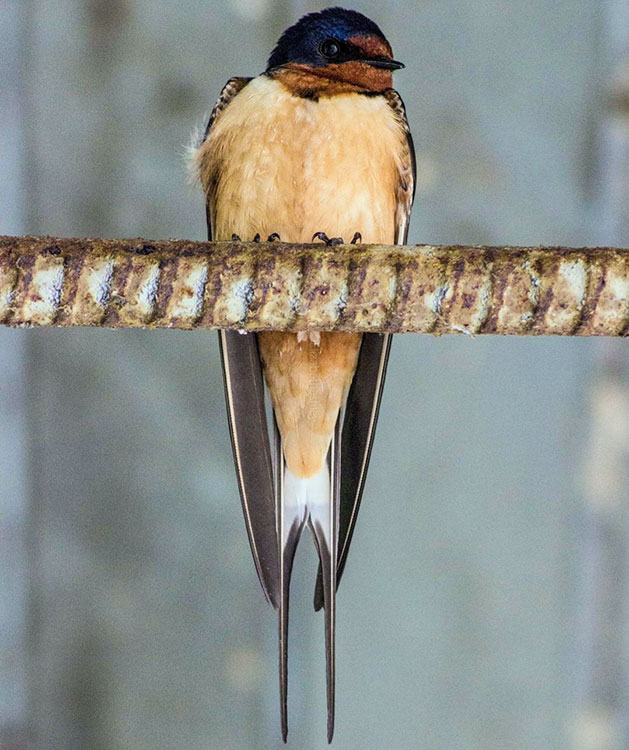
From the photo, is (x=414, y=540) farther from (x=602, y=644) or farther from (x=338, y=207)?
(x=338, y=207)

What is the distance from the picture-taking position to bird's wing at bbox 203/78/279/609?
991 millimetres

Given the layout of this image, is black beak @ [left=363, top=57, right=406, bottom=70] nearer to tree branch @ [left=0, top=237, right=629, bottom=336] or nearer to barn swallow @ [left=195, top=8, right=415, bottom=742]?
barn swallow @ [left=195, top=8, right=415, bottom=742]

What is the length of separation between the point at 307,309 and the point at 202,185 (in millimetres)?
503

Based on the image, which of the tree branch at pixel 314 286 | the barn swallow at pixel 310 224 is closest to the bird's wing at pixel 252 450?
the barn swallow at pixel 310 224

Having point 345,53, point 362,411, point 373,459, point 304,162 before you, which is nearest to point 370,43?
point 345,53

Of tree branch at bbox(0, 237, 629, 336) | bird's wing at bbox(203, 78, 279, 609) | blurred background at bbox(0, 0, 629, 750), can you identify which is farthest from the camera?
blurred background at bbox(0, 0, 629, 750)

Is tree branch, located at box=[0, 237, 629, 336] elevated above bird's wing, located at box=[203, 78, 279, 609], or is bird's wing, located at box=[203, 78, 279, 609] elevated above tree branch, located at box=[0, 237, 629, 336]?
tree branch, located at box=[0, 237, 629, 336]

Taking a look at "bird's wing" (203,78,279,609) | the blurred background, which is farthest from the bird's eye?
the blurred background

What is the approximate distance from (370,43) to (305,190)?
0.21 metres

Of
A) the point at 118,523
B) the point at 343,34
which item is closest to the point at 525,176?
the point at 343,34

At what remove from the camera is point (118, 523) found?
1729 mm

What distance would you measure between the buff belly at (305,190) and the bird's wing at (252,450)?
0.05 metres

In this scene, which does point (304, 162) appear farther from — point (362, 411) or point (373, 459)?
point (373, 459)

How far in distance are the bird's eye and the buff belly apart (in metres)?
0.07
